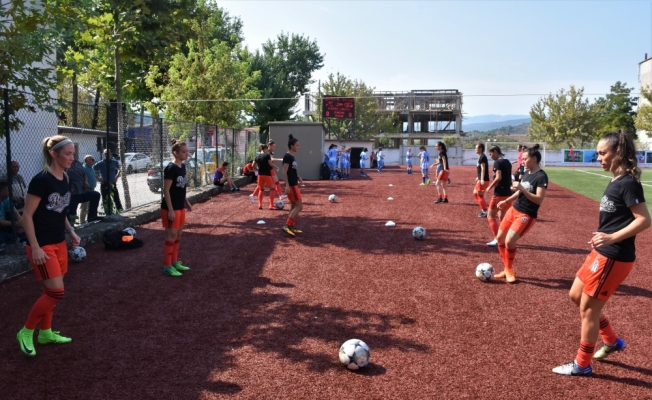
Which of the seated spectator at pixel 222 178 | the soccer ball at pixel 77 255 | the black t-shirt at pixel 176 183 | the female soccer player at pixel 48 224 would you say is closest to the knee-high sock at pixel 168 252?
the black t-shirt at pixel 176 183

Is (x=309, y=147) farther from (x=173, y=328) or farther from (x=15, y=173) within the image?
(x=173, y=328)

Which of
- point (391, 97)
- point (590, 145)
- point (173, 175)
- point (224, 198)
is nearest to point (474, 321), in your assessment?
point (173, 175)

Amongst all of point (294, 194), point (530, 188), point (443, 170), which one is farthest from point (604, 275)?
point (443, 170)

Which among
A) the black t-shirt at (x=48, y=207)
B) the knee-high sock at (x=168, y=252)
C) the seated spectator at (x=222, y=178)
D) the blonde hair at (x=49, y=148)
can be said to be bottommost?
the knee-high sock at (x=168, y=252)

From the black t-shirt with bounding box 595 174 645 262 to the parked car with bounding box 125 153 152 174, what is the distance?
Answer: 1396 cm

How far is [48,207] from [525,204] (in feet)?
18.8

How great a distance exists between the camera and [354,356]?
456 centimetres

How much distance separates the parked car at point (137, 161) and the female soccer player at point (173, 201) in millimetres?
8864

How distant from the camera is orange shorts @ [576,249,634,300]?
4.18m

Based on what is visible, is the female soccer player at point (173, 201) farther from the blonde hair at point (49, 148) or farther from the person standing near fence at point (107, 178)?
the person standing near fence at point (107, 178)

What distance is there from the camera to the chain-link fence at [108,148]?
352 inches

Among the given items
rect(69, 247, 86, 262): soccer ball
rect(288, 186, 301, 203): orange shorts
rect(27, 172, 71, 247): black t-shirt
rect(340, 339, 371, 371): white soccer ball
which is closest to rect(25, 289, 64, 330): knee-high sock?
rect(27, 172, 71, 247): black t-shirt

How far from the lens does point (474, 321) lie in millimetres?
5871

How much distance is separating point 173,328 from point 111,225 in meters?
6.11
